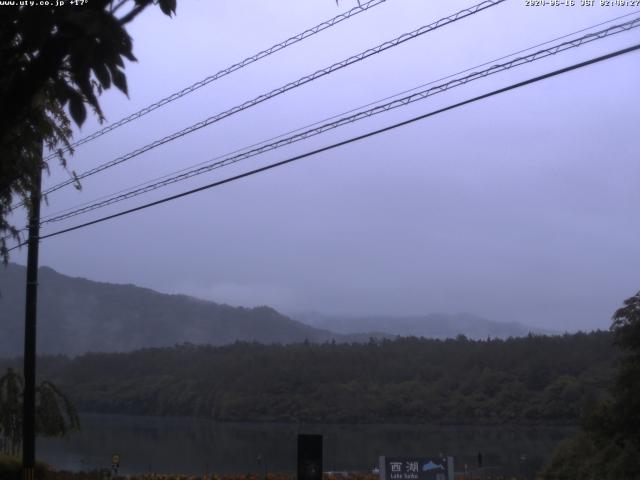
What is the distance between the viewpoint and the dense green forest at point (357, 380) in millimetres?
33781

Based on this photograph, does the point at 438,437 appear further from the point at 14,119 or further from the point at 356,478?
the point at 14,119

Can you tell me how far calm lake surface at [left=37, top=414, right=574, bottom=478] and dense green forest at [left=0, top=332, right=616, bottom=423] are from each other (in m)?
1.48

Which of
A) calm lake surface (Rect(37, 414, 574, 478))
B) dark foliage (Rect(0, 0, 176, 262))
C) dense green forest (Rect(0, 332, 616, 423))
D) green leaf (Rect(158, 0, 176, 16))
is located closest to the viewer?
dark foliage (Rect(0, 0, 176, 262))

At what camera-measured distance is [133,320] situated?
135375 millimetres

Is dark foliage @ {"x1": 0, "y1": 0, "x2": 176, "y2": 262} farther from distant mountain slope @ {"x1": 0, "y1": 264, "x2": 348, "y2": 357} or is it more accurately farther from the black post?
distant mountain slope @ {"x1": 0, "y1": 264, "x2": 348, "y2": 357}

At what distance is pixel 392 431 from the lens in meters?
34.8

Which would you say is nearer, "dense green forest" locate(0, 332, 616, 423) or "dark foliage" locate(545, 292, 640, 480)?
"dark foliage" locate(545, 292, 640, 480)

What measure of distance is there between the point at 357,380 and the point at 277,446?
15.0m

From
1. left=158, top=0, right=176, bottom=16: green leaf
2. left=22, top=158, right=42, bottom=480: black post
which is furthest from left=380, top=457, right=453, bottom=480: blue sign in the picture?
left=158, top=0, right=176, bottom=16: green leaf

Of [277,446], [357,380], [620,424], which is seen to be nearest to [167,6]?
[620,424]

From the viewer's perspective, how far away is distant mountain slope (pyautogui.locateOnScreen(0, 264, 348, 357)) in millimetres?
111250

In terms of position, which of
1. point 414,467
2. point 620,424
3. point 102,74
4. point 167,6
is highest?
point 167,6

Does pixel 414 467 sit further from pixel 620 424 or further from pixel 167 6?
pixel 167 6

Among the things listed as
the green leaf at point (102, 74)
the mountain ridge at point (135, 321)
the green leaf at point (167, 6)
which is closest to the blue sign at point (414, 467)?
the green leaf at point (167, 6)
